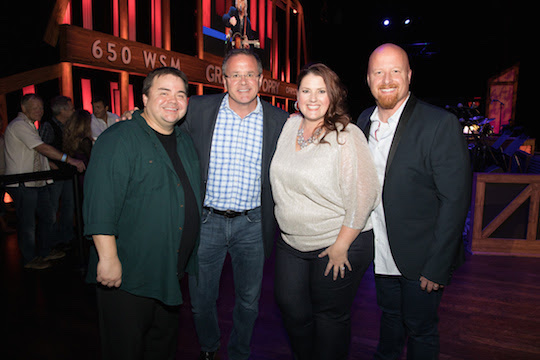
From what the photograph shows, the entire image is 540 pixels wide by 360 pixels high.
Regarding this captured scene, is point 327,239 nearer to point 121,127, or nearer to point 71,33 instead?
point 121,127

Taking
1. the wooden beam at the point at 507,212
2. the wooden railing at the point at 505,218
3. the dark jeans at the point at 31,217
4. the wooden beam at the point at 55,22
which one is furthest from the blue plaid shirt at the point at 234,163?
the wooden beam at the point at 55,22

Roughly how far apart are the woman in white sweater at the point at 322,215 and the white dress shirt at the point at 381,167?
0.47 feet

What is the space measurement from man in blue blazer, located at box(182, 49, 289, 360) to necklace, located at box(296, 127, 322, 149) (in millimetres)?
336

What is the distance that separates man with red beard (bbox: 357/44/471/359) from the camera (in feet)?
5.48

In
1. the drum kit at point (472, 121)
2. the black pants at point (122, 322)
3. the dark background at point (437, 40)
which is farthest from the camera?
the dark background at point (437, 40)

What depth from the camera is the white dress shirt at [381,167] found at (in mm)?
1820

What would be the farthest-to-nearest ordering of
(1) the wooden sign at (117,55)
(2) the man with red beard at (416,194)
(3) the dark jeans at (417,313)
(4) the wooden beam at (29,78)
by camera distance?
(1) the wooden sign at (117,55) → (4) the wooden beam at (29,78) → (3) the dark jeans at (417,313) → (2) the man with red beard at (416,194)

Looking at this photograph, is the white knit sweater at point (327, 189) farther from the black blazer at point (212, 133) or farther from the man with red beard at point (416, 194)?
the black blazer at point (212, 133)

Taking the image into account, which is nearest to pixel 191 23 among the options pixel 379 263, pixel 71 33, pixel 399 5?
pixel 71 33

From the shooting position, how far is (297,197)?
172cm

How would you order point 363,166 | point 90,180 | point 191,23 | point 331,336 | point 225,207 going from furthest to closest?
point 191,23 < point 225,207 < point 331,336 < point 363,166 < point 90,180

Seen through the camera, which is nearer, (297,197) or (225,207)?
(297,197)

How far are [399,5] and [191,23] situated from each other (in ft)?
24.0

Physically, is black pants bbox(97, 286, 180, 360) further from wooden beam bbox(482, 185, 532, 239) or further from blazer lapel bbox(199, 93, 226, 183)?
wooden beam bbox(482, 185, 532, 239)
